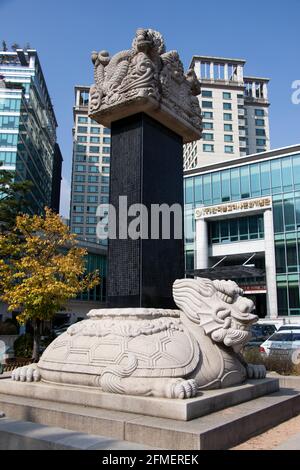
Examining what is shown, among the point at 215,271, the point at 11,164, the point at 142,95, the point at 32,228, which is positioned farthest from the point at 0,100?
the point at 142,95

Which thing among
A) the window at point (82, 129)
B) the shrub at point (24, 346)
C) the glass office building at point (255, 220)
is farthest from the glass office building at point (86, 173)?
the shrub at point (24, 346)

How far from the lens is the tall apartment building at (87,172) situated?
78.2m

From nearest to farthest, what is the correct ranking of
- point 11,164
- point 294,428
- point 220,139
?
point 294,428, point 11,164, point 220,139

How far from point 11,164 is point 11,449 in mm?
49084

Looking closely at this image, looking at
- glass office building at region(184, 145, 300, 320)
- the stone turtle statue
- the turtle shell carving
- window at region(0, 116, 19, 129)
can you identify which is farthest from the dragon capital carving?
window at region(0, 116, 19, 129)

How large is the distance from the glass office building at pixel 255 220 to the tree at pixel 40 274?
20.5 metres

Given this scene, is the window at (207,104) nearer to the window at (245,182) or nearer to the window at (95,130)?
the window at (95,130)

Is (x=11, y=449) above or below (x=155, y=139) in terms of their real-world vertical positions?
below

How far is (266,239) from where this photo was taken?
35.4 m

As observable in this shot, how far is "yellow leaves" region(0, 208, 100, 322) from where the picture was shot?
15172mm

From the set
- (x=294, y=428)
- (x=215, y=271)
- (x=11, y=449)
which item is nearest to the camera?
(x=11, y=449)

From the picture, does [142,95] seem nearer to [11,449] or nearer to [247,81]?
[11,449]

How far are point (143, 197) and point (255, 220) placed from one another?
32.0m

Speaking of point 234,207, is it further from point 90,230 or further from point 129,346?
point 90,230
